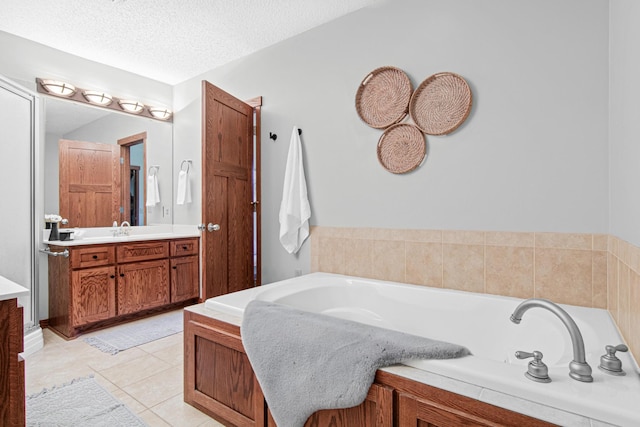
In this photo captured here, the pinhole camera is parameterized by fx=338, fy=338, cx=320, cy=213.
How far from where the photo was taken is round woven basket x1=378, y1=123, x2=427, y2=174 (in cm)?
224

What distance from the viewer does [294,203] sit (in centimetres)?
282

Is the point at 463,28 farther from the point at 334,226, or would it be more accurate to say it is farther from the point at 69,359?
the point at 69,359

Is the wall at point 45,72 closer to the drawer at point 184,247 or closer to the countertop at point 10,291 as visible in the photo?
the drawer at point 184,247

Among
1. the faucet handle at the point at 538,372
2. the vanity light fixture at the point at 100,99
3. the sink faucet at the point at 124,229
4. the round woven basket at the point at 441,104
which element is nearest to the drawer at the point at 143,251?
the sink faucet at the point at 124,229

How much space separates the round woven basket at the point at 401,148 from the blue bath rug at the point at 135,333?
2319mm

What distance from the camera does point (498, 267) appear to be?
1979 mm

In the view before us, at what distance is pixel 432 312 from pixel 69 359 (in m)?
2.52

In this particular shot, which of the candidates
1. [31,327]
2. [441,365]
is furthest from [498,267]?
[31,327]

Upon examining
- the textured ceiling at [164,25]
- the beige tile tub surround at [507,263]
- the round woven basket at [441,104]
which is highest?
the textured ceiling at [164,25]

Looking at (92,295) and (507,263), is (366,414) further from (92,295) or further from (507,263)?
(92,295)

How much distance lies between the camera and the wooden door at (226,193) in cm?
262

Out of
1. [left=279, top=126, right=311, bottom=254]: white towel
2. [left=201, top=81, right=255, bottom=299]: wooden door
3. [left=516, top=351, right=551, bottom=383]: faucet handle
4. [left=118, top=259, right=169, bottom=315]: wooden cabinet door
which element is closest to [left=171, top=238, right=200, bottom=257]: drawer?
[left=118, top=259, right=169, bottom=315]: wooden cabinet door

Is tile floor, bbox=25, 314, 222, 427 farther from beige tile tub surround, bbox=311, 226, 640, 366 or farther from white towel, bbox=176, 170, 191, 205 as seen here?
white towel, bbox=176, 170, 191, 205

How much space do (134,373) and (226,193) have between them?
4.78ft
